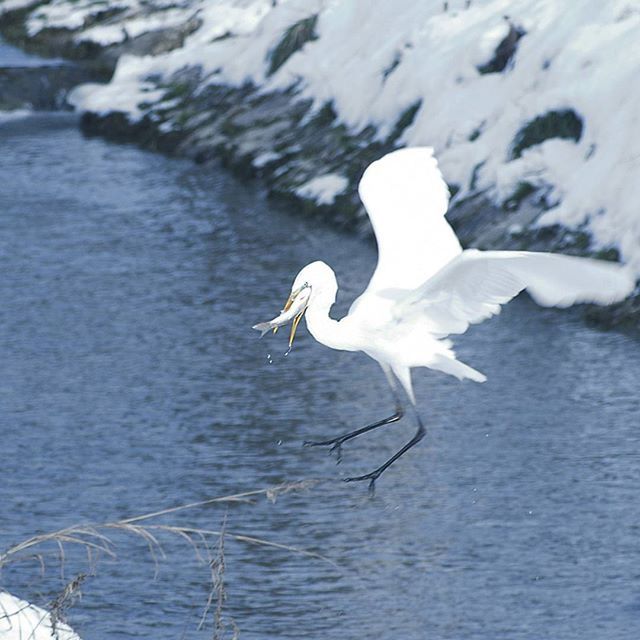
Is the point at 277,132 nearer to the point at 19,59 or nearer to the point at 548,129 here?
the point at 548,129

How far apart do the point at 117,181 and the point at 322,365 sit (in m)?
7.63

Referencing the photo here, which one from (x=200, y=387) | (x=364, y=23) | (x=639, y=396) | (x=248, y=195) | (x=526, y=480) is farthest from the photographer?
(x=364, y=23)

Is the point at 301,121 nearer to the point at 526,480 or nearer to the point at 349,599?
the point at 526,480

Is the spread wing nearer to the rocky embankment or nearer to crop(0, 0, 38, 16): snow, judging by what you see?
the rocky embankment

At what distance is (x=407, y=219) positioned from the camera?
28.2 feet

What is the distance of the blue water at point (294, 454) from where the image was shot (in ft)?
28.0

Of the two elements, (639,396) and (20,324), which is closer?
(639,396)

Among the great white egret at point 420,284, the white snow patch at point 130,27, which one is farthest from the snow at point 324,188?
the white snow patch at point 130,27

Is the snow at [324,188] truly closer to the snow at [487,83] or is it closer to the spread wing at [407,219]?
the snow at [487,83]

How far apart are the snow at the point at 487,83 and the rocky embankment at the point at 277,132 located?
146 mm

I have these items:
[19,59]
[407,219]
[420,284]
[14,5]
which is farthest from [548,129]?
[14,5]

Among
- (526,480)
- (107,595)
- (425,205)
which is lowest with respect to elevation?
(526,480)

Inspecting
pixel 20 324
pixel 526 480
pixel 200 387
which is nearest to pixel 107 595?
pixel 526 480

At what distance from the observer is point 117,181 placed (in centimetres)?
1950
